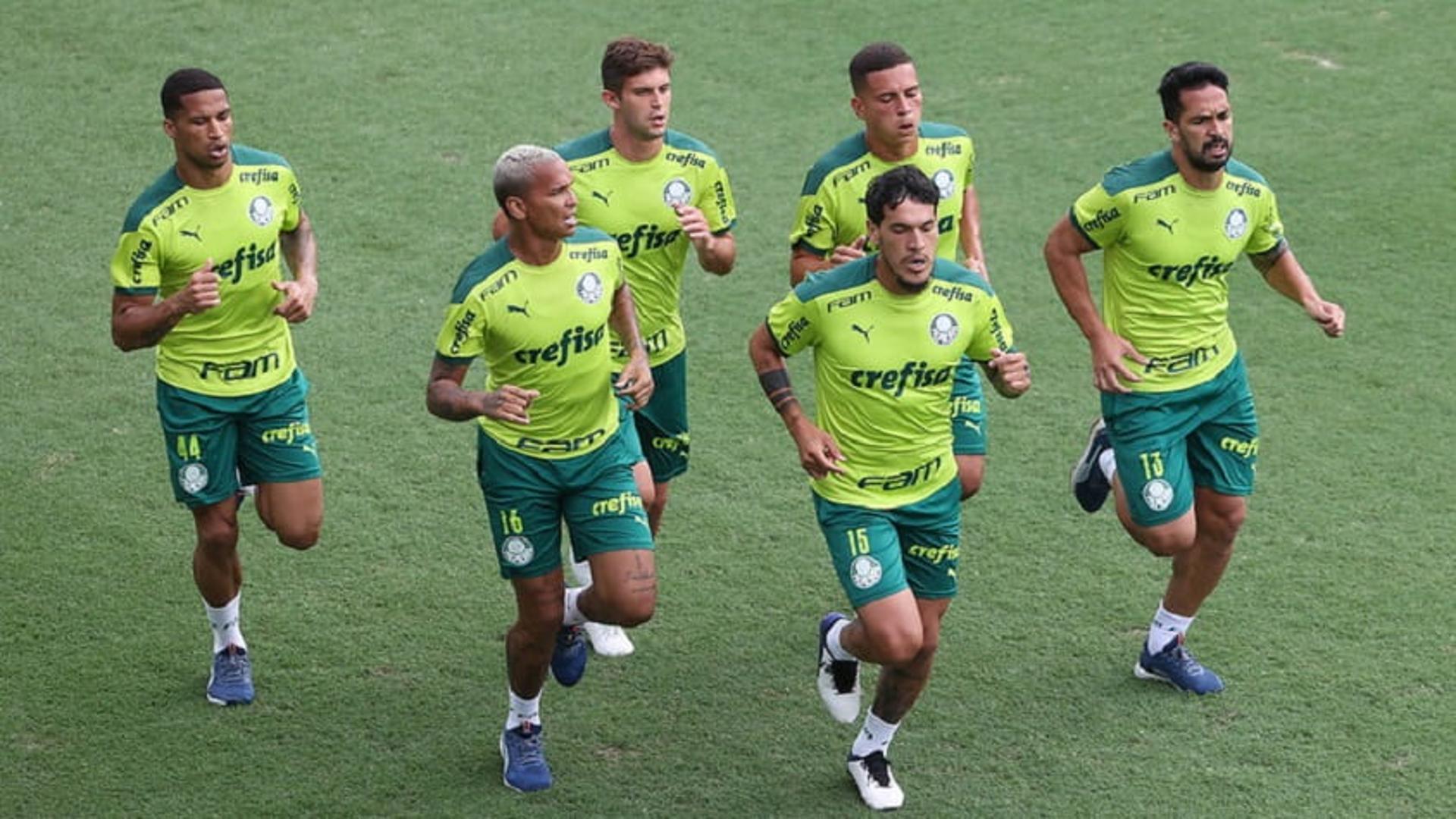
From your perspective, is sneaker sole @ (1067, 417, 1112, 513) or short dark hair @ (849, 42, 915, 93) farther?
sneaker sole @ (1067, 417, 1112, 513)

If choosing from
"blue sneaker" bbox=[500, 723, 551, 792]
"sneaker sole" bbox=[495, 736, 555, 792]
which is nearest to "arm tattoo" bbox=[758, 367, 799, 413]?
"blue sneaker" bbox=[500, 723, 551, 792]

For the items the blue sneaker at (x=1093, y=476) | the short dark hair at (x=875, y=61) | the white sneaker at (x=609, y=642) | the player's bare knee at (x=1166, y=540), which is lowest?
the white sneaker at (x=609, y=642)

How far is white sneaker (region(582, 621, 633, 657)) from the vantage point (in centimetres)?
882

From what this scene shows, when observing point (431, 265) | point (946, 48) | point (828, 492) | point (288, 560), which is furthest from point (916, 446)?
point (946, 48)

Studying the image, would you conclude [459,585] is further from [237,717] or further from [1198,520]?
[1198,520]

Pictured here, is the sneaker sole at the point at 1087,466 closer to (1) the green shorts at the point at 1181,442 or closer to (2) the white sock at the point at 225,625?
(1) the green shorts at the point at 1181,442

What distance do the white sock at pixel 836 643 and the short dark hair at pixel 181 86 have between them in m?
3.14

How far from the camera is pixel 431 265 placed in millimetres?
12094

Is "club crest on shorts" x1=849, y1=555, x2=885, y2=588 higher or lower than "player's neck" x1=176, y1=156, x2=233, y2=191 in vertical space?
lower

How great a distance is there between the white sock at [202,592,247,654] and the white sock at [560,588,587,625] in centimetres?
136

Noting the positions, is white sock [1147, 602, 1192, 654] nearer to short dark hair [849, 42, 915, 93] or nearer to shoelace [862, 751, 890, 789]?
shoelace [862, 751, 890, 789]

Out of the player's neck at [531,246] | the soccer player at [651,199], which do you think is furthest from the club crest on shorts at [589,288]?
the soccer player at [651,199]

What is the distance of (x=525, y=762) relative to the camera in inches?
311

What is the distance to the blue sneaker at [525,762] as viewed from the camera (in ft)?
25.8
